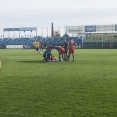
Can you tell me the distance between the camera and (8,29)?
107m

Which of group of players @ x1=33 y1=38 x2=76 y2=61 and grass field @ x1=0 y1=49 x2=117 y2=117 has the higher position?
group of players @ x1=33 y1=38 x2=76 y2=61

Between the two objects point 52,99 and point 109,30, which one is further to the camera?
point 109,30

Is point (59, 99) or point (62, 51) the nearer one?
point (59, 99)

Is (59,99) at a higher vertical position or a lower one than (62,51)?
lower

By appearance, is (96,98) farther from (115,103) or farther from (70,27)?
(70,27)

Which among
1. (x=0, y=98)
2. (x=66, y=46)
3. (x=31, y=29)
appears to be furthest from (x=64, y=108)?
(x=31, y=29)

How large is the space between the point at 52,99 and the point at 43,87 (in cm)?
199

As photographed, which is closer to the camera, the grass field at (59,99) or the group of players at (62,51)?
the grass field at (59,99)

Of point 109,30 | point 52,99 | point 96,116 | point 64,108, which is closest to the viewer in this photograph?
point 96,116

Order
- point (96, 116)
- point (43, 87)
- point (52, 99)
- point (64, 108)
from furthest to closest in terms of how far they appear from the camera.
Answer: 1. point (43, 87)
2. point (52, 99)
3. point (64, 108)
4. point (96, 116)

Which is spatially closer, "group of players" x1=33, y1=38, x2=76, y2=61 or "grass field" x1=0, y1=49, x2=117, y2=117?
"grass field" x1=0, y1=49, x2=117, y2=117

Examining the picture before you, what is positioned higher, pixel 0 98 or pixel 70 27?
pixel 70 27

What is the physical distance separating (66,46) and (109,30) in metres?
68.1

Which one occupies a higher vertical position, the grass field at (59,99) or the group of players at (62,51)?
the group of players at (62,51)
